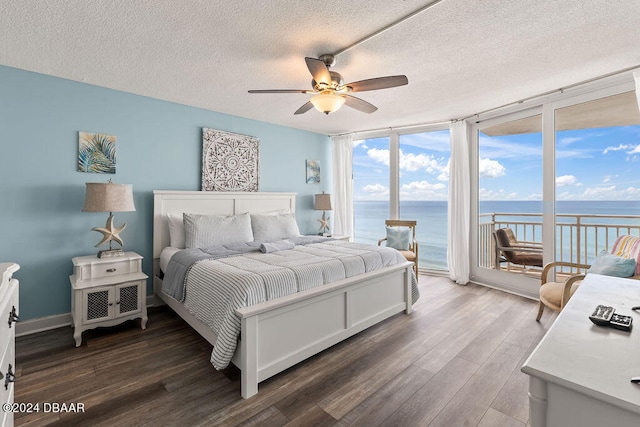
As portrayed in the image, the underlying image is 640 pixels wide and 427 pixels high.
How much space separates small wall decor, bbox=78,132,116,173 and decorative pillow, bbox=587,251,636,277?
15.8 ft

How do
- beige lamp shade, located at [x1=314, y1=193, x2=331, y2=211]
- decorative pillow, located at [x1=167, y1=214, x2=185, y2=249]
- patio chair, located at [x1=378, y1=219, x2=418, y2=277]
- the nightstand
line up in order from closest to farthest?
the nightstand, decorative pillow, located at [x1=167, y1=214, x2=185, y2=249], patio chair, located at [x1=378, y1=219, x2=418, y2=277], beige lamp shade, located at [x1=314, y1=193, x2=331, y2=211]

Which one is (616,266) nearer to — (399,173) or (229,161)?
(399,173)

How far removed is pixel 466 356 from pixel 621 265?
1438 millimetres

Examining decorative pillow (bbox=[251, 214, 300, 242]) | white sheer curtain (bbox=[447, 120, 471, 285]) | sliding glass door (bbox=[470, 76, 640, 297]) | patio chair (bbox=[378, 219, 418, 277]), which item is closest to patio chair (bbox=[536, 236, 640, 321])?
sliding glass door (bbox=[470, 76, 640, 297])

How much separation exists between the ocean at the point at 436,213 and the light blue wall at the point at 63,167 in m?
3.35

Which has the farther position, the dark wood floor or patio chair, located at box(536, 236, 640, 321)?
patio chair, located at box(536, 236, 640, 321)

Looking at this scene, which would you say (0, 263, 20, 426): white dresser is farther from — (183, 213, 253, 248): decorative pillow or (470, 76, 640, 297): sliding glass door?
(470, 76, 640, 297): sliding glass door

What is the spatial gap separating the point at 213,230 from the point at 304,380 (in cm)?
199

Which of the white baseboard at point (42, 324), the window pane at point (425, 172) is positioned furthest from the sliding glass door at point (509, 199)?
the white baseboard at point (42, 324)

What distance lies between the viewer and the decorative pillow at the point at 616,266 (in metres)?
2.33

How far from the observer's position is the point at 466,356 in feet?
7.84

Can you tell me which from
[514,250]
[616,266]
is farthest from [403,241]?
[616,266]

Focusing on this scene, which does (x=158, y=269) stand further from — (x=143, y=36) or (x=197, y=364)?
(x=143, y=36)

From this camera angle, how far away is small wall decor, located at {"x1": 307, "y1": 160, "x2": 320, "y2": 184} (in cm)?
530
